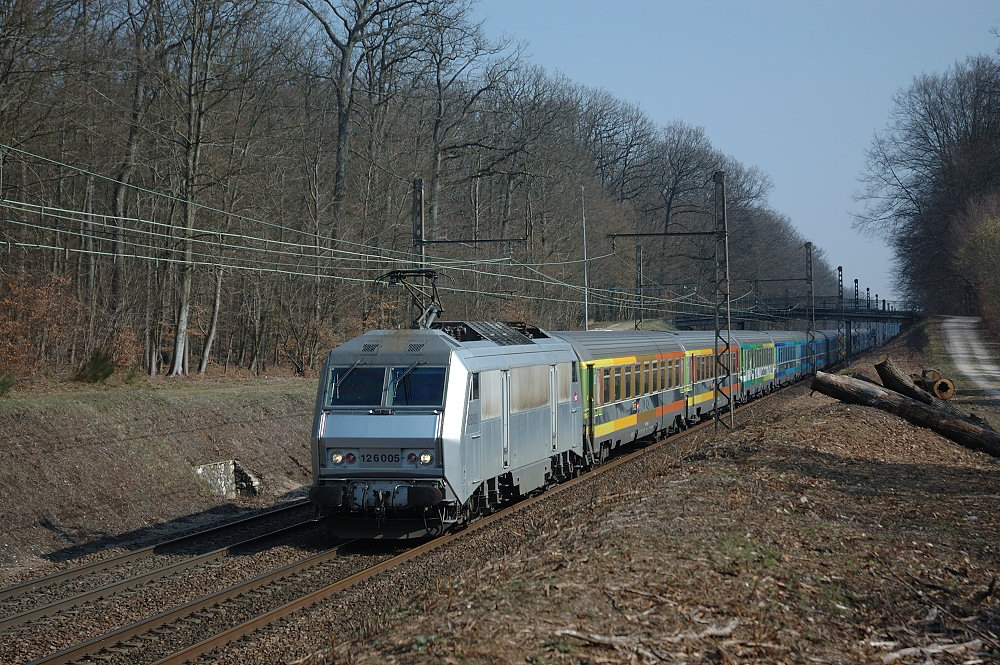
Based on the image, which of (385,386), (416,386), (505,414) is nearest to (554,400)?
(505,414)

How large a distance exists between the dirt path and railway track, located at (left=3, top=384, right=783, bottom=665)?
27.2 m

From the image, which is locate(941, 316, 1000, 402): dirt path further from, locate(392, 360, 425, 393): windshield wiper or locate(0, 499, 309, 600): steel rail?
locate(0, 499, 309, 600): steel rail

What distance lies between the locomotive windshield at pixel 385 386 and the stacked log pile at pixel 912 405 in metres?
13.6

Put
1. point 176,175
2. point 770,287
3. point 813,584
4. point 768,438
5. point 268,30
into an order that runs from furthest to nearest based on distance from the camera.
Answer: point 770,287 < point 268,30 < point 176,175 < point 768,438 < point 813,584

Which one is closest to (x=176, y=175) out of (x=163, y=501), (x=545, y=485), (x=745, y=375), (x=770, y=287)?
(x=163, y=501)

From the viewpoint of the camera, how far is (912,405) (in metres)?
23.3

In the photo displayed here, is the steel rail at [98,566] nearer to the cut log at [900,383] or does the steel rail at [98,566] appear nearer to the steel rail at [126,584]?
the steel rail at [126,584]

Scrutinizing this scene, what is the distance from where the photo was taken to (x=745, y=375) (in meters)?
37.1

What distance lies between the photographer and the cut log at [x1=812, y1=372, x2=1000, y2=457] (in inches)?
830

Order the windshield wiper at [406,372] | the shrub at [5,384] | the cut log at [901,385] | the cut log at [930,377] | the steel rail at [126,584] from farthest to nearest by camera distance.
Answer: the cut log at [930,377] → the cut log at [901,385] → the shrub at [5,384] → the windshield wiper at [406,372] → the steel rail at [126,584]

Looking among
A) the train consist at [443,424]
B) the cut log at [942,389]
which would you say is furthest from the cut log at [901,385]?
the train consist at [443,424]

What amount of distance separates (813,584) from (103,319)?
23852 mm

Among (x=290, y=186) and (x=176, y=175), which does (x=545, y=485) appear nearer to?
(x=176, y=175)

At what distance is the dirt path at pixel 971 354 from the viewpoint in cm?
3903
